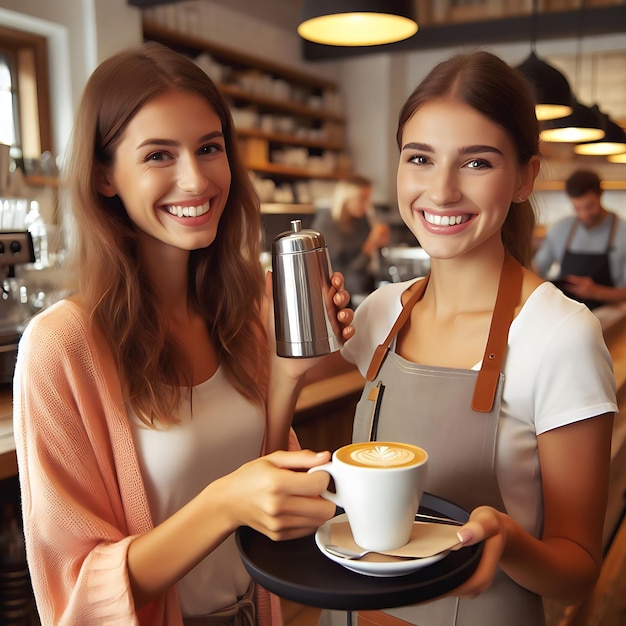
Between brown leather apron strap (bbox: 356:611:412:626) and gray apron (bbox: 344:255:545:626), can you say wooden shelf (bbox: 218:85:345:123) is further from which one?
brown leather apron strap (bbox: 356:611:412:626)

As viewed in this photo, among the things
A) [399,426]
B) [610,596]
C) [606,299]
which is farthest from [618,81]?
[399,426]

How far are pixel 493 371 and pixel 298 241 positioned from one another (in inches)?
14.7

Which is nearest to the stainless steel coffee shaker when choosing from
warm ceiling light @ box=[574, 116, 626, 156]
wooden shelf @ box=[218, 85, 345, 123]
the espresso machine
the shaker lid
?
the shaker lid

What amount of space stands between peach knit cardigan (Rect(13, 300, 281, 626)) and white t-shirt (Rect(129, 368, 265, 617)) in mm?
46

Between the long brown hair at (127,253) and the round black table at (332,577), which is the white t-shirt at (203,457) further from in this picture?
the round black table at (332,577)

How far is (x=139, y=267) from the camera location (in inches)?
47.3

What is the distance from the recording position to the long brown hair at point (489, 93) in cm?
103

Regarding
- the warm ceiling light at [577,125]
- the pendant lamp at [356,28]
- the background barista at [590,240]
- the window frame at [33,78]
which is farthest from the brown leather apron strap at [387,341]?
the window frame at [33,78]

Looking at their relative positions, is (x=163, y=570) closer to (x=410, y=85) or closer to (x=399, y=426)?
(x=399, y=426)

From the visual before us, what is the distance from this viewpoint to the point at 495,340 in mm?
1019

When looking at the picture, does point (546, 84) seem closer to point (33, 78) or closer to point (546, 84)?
point (546, 84)

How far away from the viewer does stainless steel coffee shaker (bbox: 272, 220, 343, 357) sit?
3.63 ft

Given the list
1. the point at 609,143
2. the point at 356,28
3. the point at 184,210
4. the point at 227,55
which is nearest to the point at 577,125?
the point at 609,143

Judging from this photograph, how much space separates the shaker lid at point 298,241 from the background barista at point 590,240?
11.4 ft
